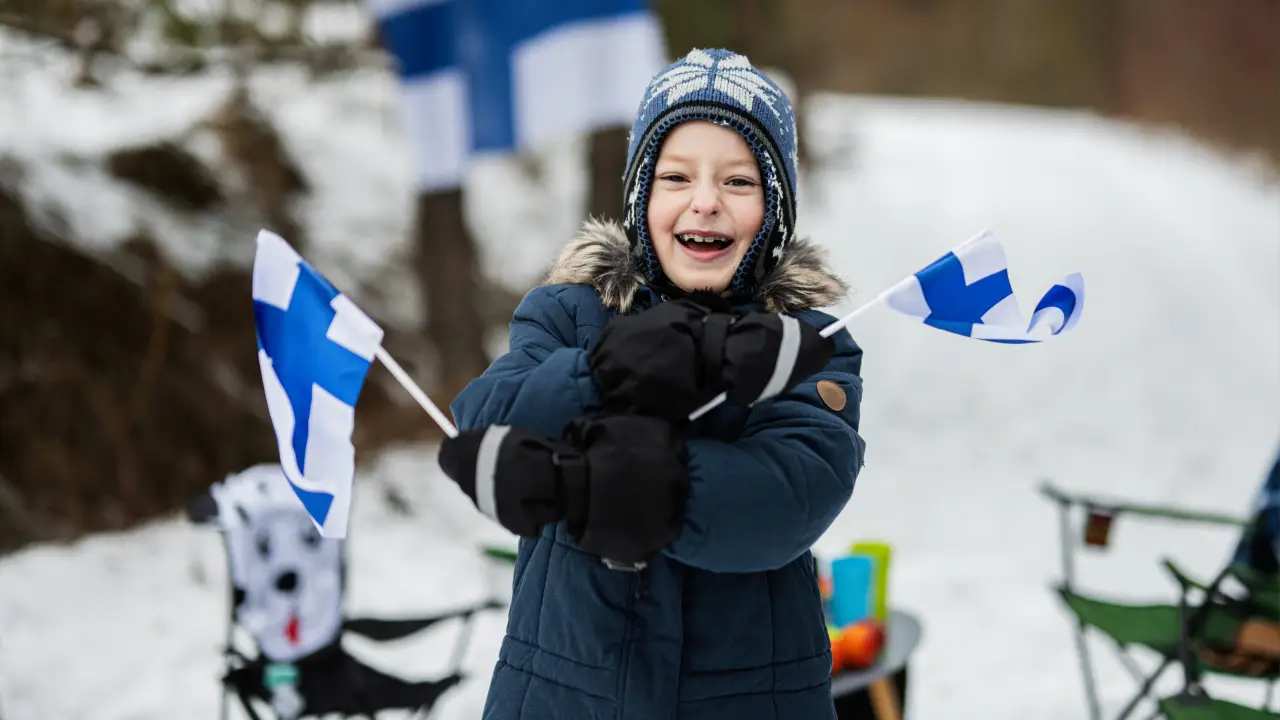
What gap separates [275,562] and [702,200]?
1.55 meters

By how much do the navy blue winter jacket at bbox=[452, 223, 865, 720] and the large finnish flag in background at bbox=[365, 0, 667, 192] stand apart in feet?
9.42

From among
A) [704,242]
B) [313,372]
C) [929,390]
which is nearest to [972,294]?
[704,242]

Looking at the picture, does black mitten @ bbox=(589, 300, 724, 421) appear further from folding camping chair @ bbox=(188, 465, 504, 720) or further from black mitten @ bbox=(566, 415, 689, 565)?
folding camping chair @ bbox=(188, 465, 504, 720)

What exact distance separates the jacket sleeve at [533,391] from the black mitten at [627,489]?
0.23ft

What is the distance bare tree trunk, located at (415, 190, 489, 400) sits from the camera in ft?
19.0

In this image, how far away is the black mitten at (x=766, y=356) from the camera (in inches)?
42.8

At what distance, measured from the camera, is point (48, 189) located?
507 cm

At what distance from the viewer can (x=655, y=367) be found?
3.56 feet

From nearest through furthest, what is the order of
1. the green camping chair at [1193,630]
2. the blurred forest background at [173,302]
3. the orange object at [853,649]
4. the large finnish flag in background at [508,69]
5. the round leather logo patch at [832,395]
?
the round leather logo patch at [832,395]
the green camping chair at [1193,630]
the orange object at [853,649]
the large finnish flag in background at [508,69]
the blurred forest background at [173,302]

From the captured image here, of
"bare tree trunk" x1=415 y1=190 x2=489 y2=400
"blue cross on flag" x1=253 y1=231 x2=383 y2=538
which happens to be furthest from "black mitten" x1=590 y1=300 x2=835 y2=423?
"bare tree trunk" x1=415 y1=190 x2=489 y2=400

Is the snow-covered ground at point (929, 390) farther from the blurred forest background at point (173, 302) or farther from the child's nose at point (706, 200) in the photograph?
the child's nose at point (706, 200)

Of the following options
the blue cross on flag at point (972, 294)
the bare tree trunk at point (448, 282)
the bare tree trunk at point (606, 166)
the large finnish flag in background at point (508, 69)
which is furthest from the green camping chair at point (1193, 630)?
the bare tree trunk at point (448, 282)

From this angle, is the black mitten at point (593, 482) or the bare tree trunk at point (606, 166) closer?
the black mitten at point (593, 482)

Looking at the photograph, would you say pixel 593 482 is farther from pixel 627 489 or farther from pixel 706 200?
pixel 706 200
